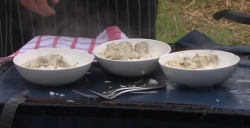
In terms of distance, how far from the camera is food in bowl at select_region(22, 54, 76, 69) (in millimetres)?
1231

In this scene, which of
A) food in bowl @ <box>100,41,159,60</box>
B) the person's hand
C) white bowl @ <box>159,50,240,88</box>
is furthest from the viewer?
the person's hand

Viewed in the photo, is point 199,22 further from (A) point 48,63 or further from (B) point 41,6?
(A) point 48,63

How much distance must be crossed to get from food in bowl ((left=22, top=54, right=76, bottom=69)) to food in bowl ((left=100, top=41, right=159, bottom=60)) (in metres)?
0.12

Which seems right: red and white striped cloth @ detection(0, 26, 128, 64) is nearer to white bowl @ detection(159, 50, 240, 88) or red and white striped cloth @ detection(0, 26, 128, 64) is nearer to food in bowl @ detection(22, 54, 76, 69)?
food in bowl @ detection(22, 54, 76, 69)

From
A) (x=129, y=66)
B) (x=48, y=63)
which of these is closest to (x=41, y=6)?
(x=48, y=63)

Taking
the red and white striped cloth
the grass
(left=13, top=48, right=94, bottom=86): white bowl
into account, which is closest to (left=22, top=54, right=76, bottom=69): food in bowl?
(left=13, top=48, right=94, bottom=86): white bowl

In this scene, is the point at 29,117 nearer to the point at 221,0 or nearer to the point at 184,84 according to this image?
the point at 184,84

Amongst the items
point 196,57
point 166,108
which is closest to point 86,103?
point 166,108

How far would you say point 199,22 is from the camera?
153 inches

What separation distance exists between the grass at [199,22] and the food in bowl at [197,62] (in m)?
2.05

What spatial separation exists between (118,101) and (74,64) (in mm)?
237

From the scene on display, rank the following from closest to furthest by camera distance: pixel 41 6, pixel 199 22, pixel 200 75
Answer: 1. pixel 200 75
2. pixel 41 6
3. pixel 199 22

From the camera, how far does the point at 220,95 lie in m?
1.15

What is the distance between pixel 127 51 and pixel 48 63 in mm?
215
